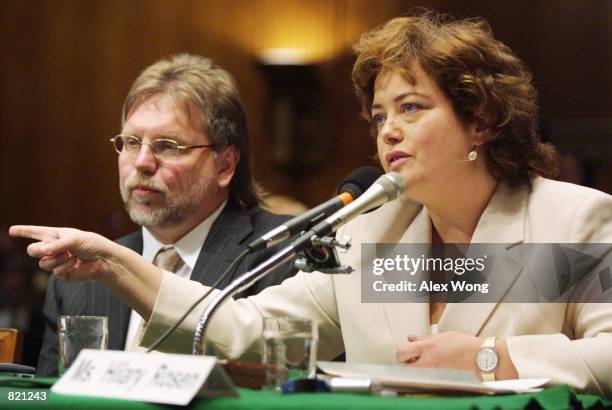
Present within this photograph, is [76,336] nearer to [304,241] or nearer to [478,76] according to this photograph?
[304,241]

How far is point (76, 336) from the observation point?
2.29m

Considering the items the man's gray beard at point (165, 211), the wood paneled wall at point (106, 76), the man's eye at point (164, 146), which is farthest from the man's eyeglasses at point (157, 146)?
the wood paneled wall at point (106, 76)

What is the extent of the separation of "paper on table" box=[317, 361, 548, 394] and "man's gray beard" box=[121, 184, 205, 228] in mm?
1665

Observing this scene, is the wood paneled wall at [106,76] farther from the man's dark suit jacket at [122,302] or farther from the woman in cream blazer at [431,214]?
the woman in cream blazer at [431,214]

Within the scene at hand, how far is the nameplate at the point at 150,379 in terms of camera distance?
1.65m

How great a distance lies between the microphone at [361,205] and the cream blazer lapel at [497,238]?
56cm

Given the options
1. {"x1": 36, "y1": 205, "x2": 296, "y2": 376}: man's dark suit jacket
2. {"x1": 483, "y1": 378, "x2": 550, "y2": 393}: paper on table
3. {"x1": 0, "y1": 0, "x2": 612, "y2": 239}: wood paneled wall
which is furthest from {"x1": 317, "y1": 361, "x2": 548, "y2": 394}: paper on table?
{"x1": 0, "y1": 0, "x2": 612, "y2": 239}: wood paneled wall

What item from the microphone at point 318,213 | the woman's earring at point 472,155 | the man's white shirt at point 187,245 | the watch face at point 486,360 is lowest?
the watch face at point 486,360

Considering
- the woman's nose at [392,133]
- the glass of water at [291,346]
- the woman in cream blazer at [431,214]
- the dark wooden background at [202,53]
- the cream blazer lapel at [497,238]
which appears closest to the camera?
the glass of water at [291,346]

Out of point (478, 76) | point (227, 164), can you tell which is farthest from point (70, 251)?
point (227, 164)

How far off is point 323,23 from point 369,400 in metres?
5.49

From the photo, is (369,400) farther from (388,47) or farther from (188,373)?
(388,47)

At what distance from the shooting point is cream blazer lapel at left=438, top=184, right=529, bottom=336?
2590mm

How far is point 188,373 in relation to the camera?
5.51 ft
